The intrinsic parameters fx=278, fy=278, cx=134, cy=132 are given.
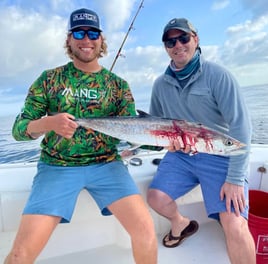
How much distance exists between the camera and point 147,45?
5562mm

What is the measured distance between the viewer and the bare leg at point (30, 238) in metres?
1.30

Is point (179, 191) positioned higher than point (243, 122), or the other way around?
point (243, 122)

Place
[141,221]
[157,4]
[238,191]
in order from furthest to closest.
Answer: [157,4]
[238,191]
[141,221]

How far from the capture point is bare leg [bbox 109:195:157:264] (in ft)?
4.73

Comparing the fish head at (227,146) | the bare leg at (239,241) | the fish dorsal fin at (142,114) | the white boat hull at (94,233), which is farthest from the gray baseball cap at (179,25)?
the bare leg at (239,241)

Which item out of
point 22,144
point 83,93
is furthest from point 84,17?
point 22,144

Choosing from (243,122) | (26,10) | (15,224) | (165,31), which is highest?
(26,10)

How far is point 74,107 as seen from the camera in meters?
1.76

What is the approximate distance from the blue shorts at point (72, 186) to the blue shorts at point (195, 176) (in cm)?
37

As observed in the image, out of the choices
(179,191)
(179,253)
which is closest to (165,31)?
(179,191)

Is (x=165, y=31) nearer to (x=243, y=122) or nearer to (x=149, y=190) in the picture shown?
(x=243, y=122)

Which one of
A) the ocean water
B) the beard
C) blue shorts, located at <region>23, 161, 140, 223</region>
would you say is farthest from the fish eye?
the ocean water

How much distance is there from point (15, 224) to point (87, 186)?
2.04ft

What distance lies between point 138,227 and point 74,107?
0.83 metres
